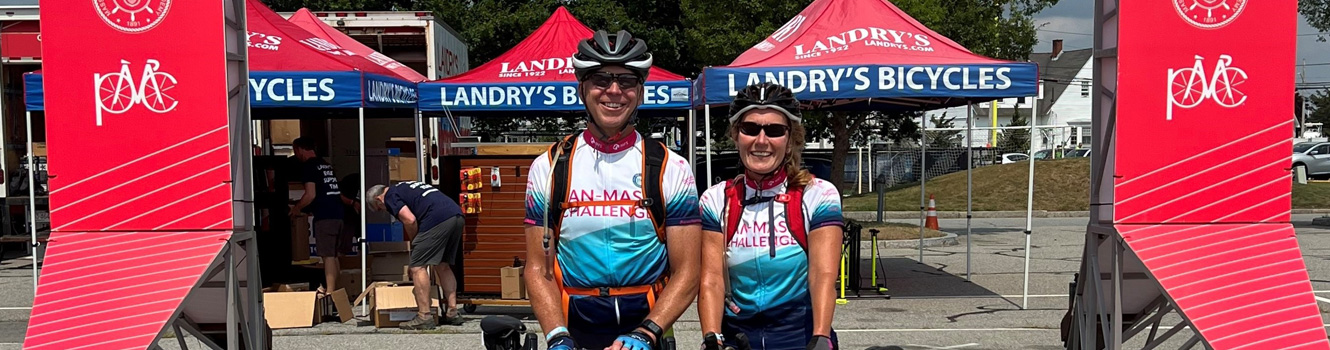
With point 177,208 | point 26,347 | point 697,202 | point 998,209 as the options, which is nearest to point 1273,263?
point 697,202

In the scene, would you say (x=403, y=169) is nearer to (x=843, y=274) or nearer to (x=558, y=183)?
(x=843, y=274)

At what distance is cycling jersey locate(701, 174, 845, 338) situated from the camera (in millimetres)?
3789

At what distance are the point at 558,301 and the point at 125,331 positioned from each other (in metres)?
2.11

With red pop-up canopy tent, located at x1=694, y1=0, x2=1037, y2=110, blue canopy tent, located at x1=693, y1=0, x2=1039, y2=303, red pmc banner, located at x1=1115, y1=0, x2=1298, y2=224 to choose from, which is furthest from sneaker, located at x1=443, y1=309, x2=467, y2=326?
red pmc banner, located at x1=1115, y1=0, x2=1298, y2=224

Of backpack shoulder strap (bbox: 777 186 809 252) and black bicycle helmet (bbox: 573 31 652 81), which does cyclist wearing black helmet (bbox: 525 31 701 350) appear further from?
backpack shoulder strap (bbox: 777 186 809 252)

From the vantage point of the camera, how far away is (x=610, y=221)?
3695 millimetres

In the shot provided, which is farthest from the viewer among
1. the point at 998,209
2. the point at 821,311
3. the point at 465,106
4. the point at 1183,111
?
the point at 998,209

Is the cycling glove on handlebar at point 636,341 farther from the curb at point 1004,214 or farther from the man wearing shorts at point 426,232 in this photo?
the curb at point 1004,214

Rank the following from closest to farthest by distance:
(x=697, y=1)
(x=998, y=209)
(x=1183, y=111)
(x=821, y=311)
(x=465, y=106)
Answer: (x=821, y=311) < (x=1183, y=111) < (x=465, y=106) < (x=697, y=1) < (x=998, y=209)

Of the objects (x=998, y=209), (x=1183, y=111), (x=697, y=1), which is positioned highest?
(x=697, y=1)

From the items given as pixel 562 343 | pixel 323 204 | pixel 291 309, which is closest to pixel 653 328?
pixel 562 343

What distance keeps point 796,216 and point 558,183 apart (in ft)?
2.58

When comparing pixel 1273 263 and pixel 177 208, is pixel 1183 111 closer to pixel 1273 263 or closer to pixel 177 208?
pixel 1273 263

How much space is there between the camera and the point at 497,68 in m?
12.2
